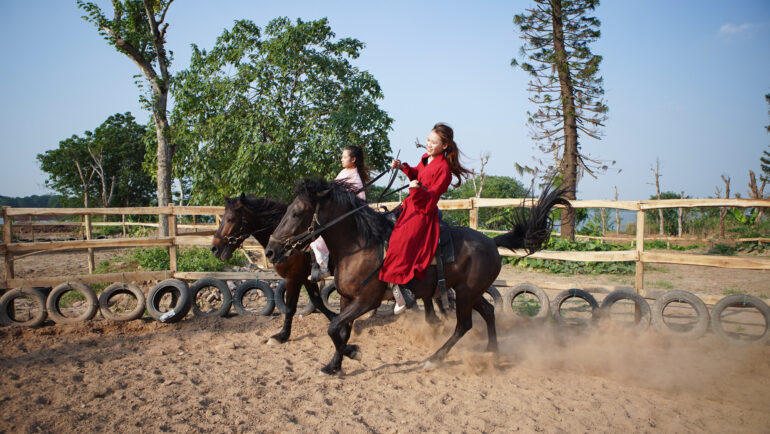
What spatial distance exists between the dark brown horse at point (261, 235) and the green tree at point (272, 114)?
6290 mm

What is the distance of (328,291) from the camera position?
649cm

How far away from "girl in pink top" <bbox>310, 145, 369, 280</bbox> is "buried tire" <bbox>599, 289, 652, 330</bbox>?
3597 millimetres

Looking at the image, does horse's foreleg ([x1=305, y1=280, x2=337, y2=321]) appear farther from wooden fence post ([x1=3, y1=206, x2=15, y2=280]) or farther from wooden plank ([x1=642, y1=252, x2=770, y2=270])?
wooden fence post ([x1=3, y1=206, x2=15, y2=280])

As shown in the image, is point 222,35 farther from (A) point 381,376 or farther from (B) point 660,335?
(B) point 660,335

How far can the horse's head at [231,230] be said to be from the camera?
523 centimetres

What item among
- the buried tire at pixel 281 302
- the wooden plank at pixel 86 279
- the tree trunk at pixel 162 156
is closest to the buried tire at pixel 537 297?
the buried tire at pixel 281 302

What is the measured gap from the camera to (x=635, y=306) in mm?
5520

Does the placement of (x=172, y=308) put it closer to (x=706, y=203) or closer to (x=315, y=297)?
(x=315, y=297)

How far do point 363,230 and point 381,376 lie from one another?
1494 mm

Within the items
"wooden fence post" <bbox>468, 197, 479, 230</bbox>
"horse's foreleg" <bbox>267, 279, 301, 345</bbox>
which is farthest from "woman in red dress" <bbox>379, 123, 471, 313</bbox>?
"wooden fence post" <bbox>468, 197, 479, 230</bbox>

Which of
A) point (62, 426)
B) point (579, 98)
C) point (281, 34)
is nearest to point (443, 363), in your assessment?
point (62, 426)

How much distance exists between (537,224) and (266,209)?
133 inches

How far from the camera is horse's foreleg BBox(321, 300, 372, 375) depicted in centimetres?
408

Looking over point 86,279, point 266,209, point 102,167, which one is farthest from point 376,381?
point 102,167
